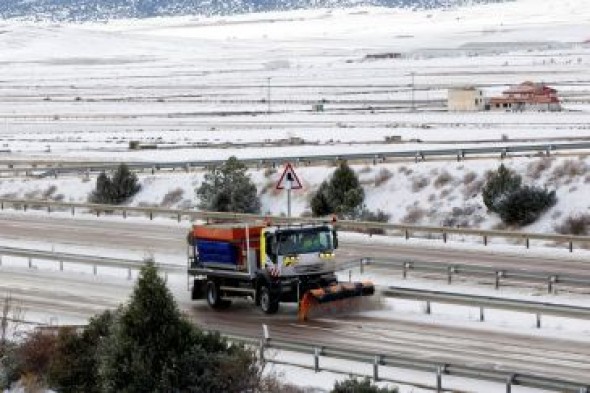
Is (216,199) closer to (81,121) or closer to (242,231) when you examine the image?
(242,231)

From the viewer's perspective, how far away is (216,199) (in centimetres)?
5359

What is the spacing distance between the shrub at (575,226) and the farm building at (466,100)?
69.9 meters

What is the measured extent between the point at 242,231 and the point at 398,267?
740 cm

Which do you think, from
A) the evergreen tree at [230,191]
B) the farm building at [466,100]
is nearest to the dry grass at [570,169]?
the evergreen tree at [230,191]

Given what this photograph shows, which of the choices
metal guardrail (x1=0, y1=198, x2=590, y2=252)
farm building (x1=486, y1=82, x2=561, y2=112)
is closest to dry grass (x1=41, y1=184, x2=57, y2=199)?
metal guardrail (x1=0, y1=198, x2=590, y2=252)

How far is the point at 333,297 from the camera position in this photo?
97.5ft

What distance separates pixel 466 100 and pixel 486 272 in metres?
82.4

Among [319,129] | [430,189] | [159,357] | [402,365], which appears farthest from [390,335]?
[319,129]

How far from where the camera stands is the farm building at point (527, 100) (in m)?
108

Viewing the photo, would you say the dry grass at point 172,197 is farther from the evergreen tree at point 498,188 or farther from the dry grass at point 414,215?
the evergreen tree at point 498,188

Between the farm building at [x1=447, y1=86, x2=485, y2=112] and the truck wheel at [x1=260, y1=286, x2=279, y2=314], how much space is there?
85.5 meters

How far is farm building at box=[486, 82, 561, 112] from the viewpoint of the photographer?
10794cm

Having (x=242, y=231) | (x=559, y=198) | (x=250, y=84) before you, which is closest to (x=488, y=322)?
(x=242, y=231)

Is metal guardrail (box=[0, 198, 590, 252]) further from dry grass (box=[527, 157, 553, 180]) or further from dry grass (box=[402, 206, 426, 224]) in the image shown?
dry grass (box=[527, 157, 553, 180])
